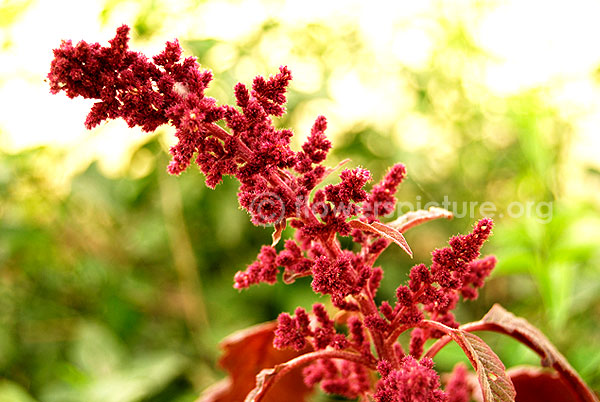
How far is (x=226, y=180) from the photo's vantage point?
1233mm

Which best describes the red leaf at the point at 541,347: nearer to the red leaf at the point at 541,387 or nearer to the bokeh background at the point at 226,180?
the red leaf at the point at 541,387

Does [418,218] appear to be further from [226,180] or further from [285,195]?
[226,180]

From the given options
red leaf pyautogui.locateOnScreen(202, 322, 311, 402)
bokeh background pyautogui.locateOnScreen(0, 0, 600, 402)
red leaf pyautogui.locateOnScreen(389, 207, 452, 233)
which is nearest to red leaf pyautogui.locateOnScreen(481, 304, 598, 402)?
red leaf pyautogui.locateOnScreen(389, 207, 452, 233)

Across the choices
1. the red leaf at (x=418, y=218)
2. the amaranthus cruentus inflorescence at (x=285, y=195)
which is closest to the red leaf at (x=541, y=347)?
the amaranthus cruentus inflorescence at (x=285, y=195)

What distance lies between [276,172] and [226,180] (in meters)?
0.82

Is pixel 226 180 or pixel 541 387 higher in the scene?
pixel 226 180

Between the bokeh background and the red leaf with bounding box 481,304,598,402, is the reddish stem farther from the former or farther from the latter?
the bokeh background

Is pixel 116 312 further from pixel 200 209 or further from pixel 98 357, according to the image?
pixel 200 209

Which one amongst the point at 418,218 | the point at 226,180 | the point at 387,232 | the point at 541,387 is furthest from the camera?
the point at 226,180

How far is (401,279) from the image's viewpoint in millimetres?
1142

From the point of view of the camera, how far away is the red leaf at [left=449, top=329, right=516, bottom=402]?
39 cm

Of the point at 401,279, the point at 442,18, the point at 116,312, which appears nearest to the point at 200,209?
the point at 116,312

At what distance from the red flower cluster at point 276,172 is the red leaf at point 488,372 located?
31 mm

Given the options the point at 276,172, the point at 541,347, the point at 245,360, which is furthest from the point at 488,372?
the point at 245,360
